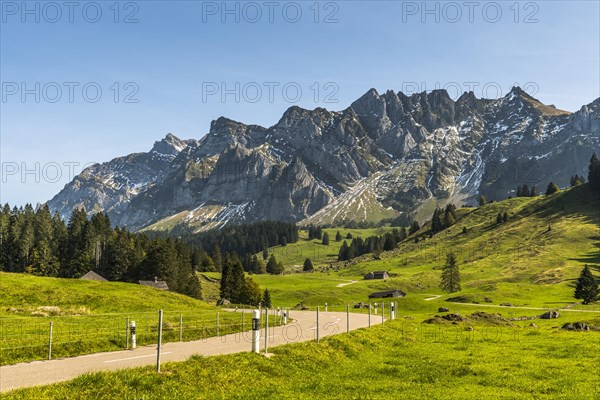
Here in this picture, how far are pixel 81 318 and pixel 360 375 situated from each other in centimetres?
2778

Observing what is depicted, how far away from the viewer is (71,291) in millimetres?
57406

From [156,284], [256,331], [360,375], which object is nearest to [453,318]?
[360,375]

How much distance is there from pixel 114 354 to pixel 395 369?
14.5 m

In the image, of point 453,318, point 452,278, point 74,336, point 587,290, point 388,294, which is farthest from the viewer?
point 452,278

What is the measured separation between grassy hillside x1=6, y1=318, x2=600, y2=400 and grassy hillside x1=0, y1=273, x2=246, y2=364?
11.2 meters

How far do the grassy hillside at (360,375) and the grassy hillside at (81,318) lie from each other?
1116 cm

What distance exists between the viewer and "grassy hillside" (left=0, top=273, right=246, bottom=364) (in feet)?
87.1

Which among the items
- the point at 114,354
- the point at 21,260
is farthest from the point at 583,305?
the point at 21,260

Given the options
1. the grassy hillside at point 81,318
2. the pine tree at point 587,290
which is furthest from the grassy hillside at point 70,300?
the pine tree at point 587,290

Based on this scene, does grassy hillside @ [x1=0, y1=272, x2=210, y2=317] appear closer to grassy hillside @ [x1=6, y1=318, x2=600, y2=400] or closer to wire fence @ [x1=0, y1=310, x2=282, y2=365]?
wire fence @ [x1=0, y1=310, x2=282, y2=365]

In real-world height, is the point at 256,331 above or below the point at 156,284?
above

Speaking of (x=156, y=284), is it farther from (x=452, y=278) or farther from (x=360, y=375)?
(x=360, y=375)

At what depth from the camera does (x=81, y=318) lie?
3975cm

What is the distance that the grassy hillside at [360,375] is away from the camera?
1480 centimetres
